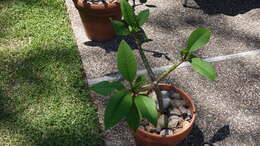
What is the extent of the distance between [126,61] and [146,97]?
244 mm

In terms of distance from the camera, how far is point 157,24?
394cm

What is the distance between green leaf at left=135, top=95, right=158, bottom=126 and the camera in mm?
1959

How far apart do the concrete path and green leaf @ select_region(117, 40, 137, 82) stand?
0.87 metres

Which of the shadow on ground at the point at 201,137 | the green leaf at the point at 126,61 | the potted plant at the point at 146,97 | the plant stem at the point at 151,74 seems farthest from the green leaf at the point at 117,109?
the shadow on ground at the point at 201,137

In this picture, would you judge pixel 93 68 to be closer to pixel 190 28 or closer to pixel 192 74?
pixel 192 74

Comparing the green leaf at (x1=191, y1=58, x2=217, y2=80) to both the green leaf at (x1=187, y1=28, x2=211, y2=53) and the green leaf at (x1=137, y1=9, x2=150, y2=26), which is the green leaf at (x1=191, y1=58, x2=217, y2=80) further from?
the green leaf at (x1=137, y1=9, x2=150, y2=26)

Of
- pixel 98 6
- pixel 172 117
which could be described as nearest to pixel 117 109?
pixel 172 117

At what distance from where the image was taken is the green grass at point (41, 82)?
2770 mm

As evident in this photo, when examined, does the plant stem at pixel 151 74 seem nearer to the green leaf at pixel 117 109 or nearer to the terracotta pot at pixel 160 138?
the terracotta pot at pixel 160 138

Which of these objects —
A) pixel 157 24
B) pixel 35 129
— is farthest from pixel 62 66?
pixel 157 24

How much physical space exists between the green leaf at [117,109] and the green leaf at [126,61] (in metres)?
0.13

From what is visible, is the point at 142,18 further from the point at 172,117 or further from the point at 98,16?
the point at 98,16

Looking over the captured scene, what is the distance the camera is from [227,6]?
4.21 meters

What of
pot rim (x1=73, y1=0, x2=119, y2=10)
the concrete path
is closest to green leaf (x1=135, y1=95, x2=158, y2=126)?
the concrete path
